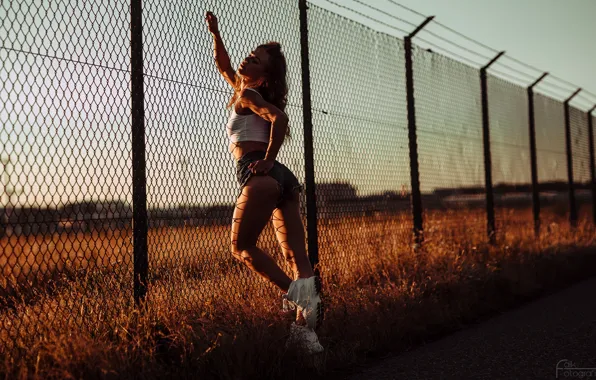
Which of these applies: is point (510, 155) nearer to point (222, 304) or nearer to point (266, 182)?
point (222, 304)

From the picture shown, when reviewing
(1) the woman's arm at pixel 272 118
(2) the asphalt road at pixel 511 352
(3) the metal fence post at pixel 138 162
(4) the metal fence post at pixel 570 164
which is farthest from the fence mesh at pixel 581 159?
(3) the metal fence post at pixel 138 162

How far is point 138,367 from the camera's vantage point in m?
3.20

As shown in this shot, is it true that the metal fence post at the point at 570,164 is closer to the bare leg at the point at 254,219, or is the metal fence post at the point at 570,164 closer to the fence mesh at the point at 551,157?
the fence mesh at the point at 551,157

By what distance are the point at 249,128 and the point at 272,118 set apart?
240 mm

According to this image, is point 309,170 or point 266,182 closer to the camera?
point 266,182

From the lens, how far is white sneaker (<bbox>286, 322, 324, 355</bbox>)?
146 inches

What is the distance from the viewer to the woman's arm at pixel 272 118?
142 inches

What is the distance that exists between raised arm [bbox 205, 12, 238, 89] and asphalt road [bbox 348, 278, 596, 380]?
7.02 feet

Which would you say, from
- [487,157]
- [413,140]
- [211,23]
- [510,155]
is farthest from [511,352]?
[510,155]

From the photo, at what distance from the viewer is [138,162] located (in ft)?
13.1

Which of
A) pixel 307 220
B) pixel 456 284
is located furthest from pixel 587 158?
pixel 307 220

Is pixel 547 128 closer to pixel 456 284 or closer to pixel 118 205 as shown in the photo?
pixel 456 284

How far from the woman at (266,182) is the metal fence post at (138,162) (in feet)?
2.00

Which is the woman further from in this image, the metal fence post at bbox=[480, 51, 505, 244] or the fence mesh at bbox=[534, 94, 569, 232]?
the fence mesh at bbox=[534, 94, 569, 232]
